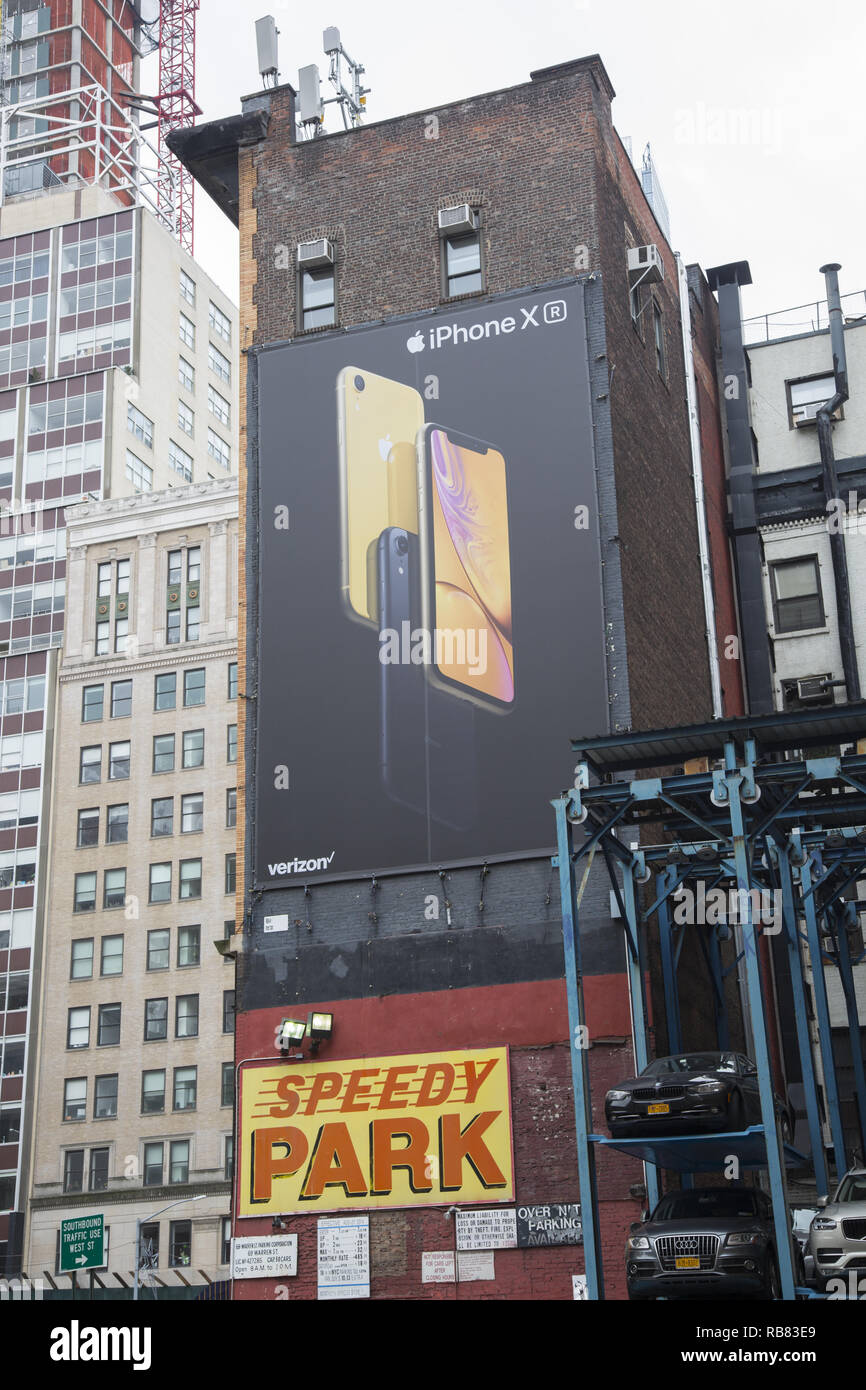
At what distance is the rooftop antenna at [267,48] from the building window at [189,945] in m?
45.5

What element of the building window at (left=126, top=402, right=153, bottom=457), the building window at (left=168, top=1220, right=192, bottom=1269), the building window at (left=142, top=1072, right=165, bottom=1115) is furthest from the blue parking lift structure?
the building window at (left=126, top=402, right=153, bottom=457)

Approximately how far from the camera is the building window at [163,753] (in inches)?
3061

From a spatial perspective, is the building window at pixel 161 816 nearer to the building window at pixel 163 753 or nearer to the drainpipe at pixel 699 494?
the building window at pixel 163 753

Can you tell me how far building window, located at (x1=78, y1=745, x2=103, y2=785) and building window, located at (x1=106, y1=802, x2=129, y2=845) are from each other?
195cm

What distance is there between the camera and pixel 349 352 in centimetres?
3466

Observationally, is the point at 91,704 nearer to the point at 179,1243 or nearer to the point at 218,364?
the point at 179,1243

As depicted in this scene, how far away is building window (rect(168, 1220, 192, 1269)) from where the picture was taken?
67.8 m

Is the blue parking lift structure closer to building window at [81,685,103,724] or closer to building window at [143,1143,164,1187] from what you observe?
building window at [143,1143,164,1187]

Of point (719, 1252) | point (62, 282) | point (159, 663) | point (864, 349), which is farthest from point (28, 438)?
point (719, 1252)

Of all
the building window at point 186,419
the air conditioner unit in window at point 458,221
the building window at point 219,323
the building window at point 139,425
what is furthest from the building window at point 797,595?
the building window at point 219,323

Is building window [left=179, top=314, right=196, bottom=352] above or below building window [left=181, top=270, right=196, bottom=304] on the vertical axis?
below

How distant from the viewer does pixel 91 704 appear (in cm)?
8000
